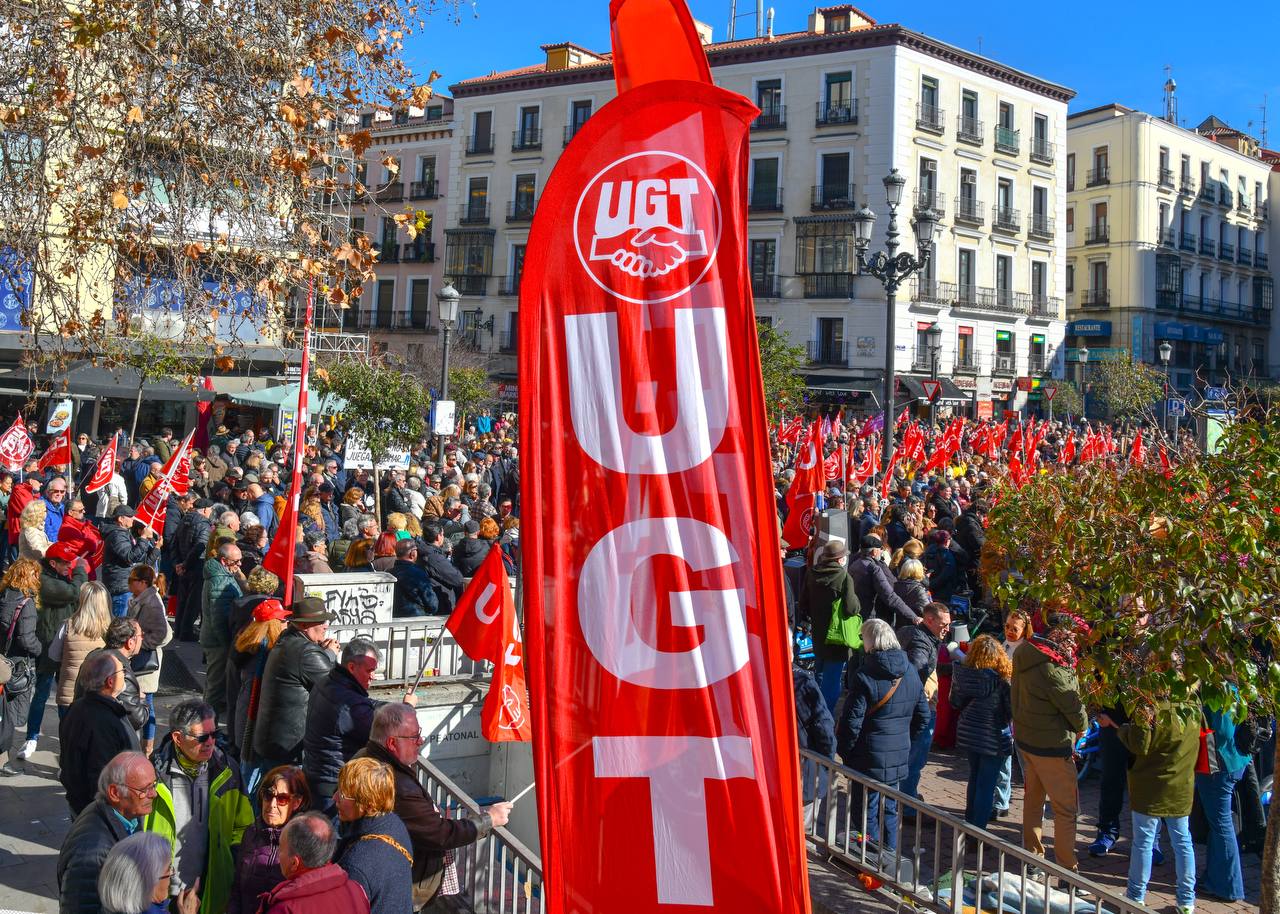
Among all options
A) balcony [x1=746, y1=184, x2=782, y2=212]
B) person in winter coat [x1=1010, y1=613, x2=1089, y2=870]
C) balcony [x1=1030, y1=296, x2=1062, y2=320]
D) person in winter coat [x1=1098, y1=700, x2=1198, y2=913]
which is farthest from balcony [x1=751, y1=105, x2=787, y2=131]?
person in winter coat [x1=1098, y1=700, x2=1198, y2=913]

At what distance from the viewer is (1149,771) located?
612 cm

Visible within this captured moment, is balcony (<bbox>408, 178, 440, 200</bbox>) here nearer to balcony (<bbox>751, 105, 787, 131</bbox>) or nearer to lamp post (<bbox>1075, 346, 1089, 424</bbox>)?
balcony (<bbox>751, 105, 787, 131</bbox>)

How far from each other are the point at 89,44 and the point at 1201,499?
553 centimetres

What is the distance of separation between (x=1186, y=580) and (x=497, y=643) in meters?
3.66

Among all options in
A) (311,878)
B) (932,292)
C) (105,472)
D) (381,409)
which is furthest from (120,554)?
(932,292)

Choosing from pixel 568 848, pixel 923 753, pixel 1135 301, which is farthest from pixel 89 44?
pixel 1135 301

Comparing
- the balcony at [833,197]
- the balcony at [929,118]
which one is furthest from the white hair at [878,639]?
the balcony at [929,118]

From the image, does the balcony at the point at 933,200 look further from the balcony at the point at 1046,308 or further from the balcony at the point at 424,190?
the balcony at the point at 424,190

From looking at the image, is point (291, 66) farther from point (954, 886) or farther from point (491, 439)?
point (491, 439)

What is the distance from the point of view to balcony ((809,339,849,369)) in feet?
136

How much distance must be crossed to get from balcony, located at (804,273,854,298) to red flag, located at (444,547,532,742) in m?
35.9

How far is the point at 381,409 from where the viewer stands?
16.0 metres

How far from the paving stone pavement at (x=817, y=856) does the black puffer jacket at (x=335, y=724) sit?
1.25 metres

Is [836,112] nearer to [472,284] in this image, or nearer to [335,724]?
[472,284]
